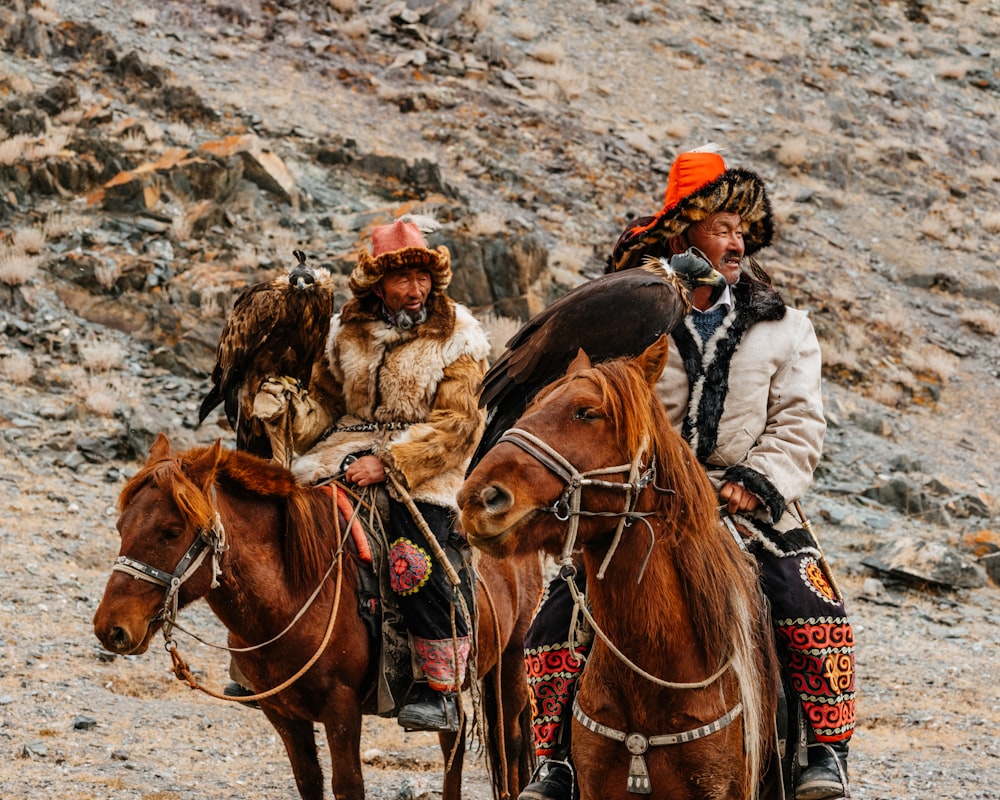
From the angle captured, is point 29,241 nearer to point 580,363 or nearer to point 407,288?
point 407,288

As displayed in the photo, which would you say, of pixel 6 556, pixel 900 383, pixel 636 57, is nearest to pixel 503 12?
pixel 636 57

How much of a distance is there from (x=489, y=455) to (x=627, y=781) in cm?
122

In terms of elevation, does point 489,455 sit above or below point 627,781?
above

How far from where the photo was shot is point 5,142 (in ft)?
55.9

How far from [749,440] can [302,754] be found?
2.73m

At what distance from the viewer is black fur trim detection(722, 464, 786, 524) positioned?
4.12 metres

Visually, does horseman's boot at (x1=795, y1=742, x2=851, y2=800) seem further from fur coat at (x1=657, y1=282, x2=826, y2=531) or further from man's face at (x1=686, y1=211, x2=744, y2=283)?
man's face at (x1=686, y1=211, x2=744, y2=283)

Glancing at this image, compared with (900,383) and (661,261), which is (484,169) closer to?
(900,383)

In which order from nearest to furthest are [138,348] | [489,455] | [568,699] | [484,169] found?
[489,455], [568,699], [138,348], [484,169]

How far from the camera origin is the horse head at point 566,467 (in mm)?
3213

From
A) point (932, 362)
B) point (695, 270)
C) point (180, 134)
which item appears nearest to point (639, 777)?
point (695, 270)

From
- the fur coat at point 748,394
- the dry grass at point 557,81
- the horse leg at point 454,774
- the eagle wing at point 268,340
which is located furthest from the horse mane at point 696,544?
the dry grass at point 557,81

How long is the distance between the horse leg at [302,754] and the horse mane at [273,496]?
2.28ft

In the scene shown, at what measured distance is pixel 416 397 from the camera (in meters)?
6.14
